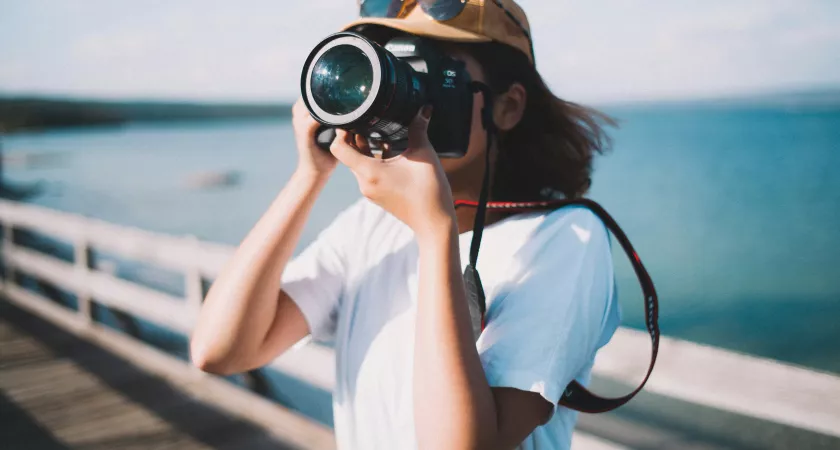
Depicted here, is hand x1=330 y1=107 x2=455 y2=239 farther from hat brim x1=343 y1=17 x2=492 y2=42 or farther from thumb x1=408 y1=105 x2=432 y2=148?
hat brim x1=343 y1=17 x2=492 y2=42

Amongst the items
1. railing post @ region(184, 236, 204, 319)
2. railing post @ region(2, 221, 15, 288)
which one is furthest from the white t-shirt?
railing post @ region(2, 221, 15, 288)

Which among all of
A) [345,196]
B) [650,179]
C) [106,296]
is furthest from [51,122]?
[106,296]

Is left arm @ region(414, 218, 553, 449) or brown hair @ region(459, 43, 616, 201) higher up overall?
brown hair @ region(459, 43, 616, 201)

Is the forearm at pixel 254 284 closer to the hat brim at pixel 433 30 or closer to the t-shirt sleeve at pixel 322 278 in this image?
the t-shirt sleeve at pixel 322 278

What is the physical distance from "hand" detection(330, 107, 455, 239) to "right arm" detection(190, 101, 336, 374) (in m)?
0.18

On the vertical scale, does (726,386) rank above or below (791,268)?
above

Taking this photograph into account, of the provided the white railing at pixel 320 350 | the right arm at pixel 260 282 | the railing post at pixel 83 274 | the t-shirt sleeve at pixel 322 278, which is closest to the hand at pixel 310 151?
the right arm at pixel 260 282

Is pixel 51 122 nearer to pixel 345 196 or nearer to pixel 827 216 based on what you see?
pixel 345 196

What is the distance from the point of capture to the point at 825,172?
2705cm

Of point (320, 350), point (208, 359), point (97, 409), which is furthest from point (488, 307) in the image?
point (97, 409)

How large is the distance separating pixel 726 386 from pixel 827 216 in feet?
72.6

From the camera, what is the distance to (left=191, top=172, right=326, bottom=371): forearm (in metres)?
0.90

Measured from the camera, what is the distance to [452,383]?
64 centimetres

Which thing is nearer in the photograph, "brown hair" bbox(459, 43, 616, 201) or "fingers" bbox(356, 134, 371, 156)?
"fingers" bbox(356, 134, 371, 156)
